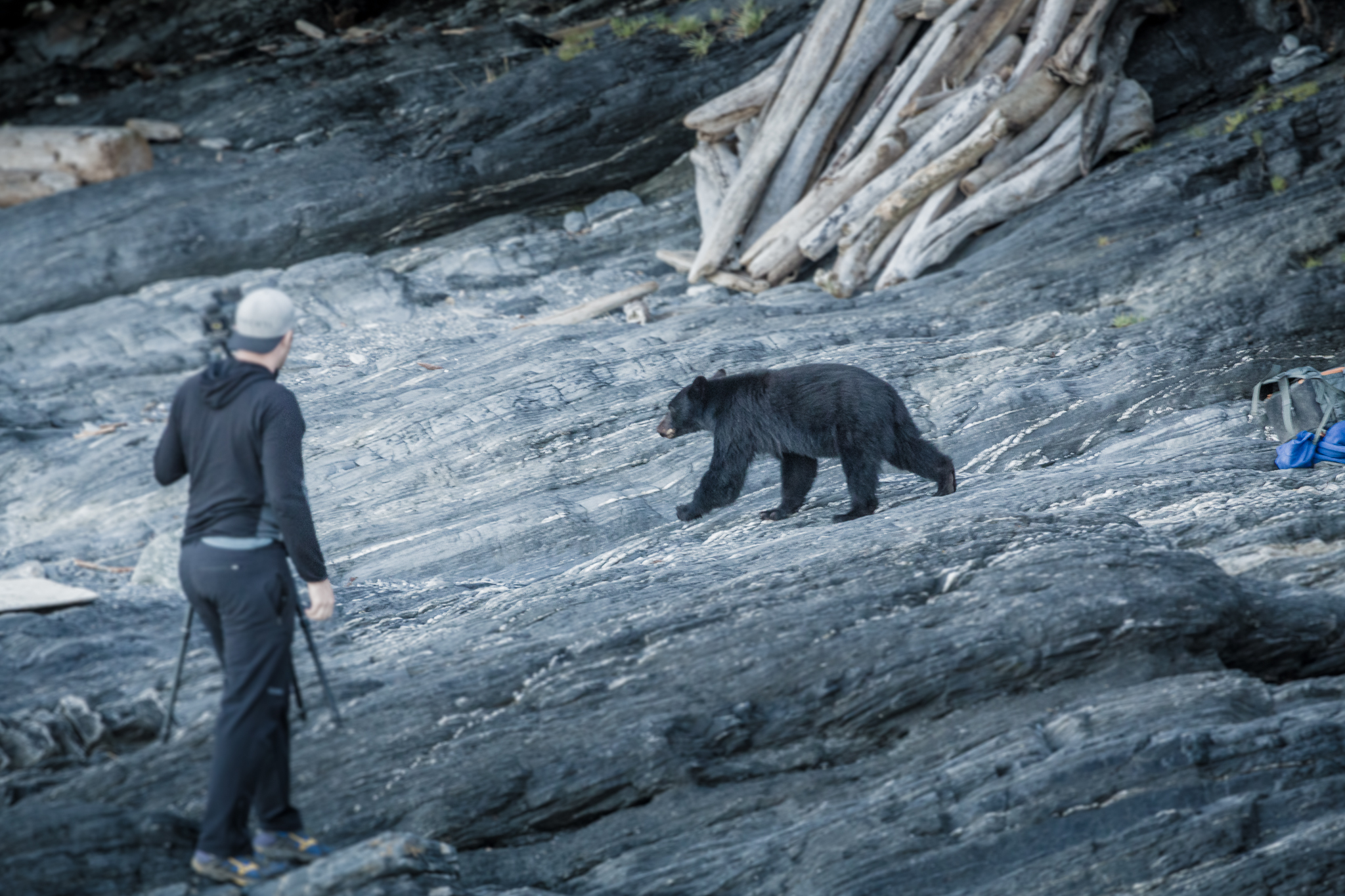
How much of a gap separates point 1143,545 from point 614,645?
3.24 meters

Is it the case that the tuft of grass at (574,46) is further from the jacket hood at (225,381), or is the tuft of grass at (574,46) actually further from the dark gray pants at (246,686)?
the dark gray pants at (246,686)

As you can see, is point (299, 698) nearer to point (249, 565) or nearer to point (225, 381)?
point (249, 565)

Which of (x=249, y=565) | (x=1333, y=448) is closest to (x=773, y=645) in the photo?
(x=249, y=565)

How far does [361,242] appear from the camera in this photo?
15.7 metres

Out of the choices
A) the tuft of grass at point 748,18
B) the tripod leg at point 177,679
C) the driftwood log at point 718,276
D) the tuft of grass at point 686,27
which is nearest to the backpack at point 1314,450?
the tripod leg at point 177,679

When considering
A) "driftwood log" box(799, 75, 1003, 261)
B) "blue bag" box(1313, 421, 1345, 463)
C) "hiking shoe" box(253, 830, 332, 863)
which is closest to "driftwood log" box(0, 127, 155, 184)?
"driftwood log" box(799, 75, 1003, 261)

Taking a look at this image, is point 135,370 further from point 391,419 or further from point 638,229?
point 638,229

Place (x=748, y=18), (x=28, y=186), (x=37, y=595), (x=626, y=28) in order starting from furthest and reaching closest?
(x=626, y=28) → (x=748, y=18) → (x=28, y=186) → (x=37, y=595)

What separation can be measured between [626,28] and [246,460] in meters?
13.3

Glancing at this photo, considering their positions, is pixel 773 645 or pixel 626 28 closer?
pixel 773 645

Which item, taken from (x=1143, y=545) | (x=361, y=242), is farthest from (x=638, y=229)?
(x=1143, y=545)

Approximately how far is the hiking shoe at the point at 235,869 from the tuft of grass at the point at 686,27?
14256mm

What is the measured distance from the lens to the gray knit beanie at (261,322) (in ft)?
16.2

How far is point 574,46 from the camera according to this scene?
54.0 feet
